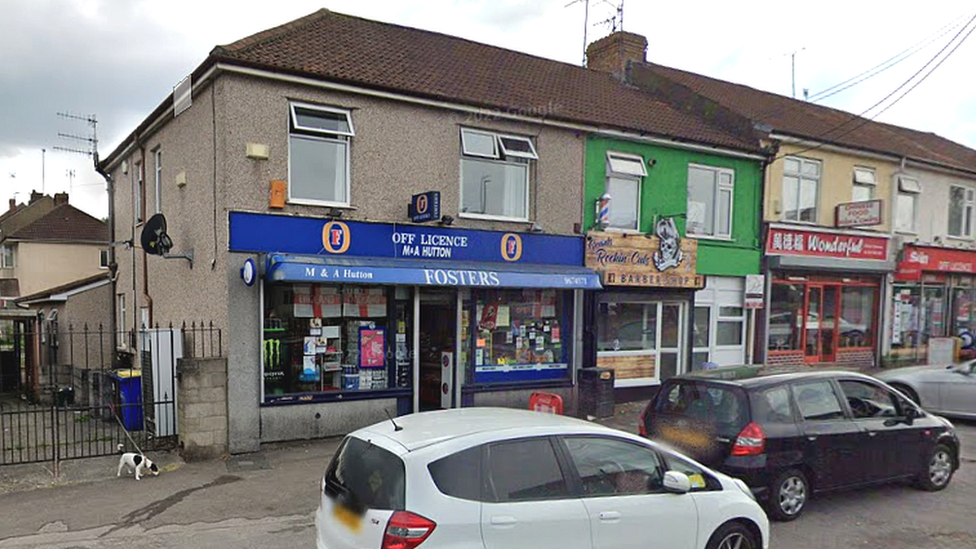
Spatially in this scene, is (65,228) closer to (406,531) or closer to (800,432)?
(406,531)

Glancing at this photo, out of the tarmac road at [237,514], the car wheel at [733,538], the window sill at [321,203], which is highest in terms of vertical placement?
the window sill at [321,203]

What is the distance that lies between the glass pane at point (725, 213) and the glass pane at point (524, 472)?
10.6 metres

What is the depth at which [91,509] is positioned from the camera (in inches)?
247

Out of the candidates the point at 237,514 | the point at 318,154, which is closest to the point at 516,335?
the point at 318,154

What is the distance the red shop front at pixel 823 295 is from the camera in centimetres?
1438

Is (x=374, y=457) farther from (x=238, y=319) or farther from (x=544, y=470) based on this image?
(x=238, y=319)

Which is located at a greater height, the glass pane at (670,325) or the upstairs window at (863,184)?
the upstairs window at (863,184)

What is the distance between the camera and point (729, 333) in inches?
543

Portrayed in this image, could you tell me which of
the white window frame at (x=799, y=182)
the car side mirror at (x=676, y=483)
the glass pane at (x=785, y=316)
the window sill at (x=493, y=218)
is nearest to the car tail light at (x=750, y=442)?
the car side mirror at (x=676, y=483)

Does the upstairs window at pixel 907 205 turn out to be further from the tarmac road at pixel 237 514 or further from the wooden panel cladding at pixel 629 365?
the tarmac road at pixel 237 514

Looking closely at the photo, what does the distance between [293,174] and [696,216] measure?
8318 mm

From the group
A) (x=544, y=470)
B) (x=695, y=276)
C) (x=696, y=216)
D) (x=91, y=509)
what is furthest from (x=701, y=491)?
(x=696, y=216)

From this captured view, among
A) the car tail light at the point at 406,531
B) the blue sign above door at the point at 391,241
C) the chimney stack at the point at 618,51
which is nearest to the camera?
the car tail light at the point at 406,531

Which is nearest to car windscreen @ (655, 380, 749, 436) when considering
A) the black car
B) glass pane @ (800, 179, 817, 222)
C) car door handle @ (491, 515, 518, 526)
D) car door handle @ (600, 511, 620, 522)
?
the black car
